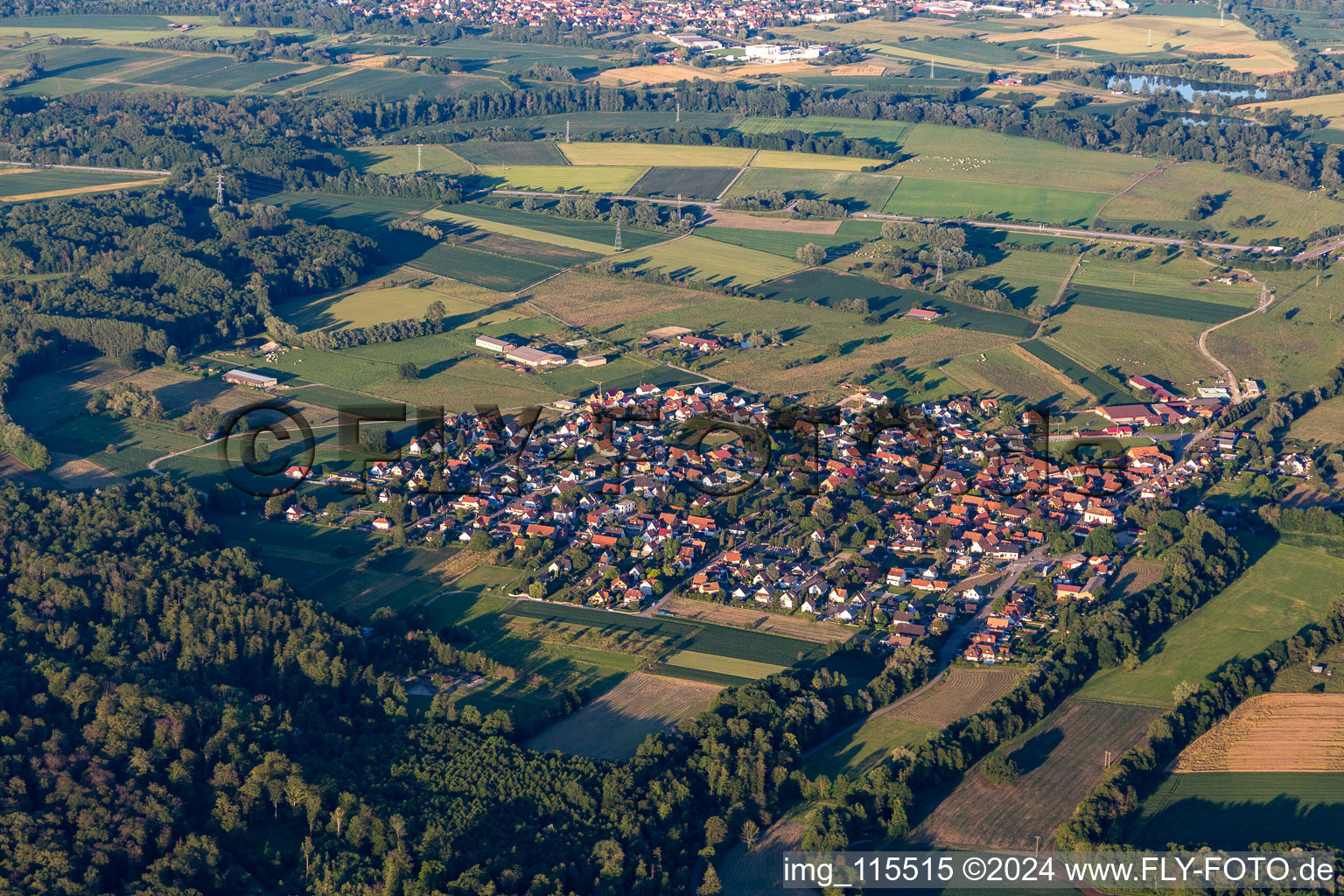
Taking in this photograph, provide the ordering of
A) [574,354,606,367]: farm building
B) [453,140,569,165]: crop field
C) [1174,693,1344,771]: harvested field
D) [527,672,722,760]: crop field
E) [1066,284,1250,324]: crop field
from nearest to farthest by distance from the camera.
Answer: [1174,693,1344,771]: harvested field < [527,672,722,760]: crop field < [574,354,606,367]: farm building < [1066,284,1250,324]: crop field < [453,140,569,165]: crop field

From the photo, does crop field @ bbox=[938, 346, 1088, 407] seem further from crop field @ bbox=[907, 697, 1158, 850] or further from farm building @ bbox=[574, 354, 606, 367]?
crop field @ bbox=[907, 697, 1158, 850]

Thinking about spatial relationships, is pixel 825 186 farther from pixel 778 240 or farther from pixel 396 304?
pixel 396 304

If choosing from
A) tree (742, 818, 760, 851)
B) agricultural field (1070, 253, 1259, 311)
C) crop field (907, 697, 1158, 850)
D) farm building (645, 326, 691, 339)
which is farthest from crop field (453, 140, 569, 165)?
tree (742, 818, 760, 851)

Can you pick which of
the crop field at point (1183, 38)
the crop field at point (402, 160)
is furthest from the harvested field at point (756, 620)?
the crop field at point (1183, 38)

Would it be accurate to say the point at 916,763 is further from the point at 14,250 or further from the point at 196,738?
the point at 14,250

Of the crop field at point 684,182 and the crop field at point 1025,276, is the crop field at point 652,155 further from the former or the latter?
the crop field at point 1025,276
